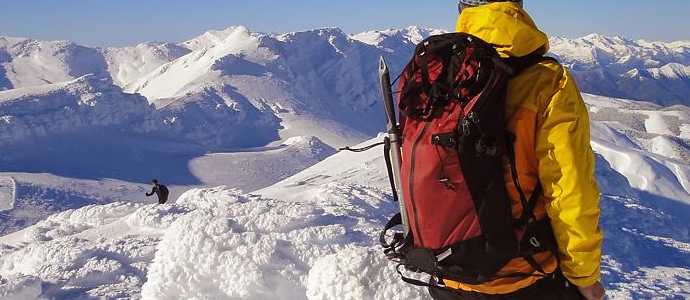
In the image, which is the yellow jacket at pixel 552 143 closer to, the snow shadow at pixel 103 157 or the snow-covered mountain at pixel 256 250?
the snow-covered mountain at pixel 256 250

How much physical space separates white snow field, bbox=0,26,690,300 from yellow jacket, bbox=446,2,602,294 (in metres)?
2.36

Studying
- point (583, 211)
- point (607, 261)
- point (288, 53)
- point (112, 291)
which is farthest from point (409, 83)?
point (288, 53)

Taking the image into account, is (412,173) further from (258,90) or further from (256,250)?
(258,90)

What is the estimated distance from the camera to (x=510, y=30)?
248 cm

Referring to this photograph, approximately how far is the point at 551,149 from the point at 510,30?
56 centimetres

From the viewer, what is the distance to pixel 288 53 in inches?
6526

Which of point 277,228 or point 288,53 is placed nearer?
point 277,228

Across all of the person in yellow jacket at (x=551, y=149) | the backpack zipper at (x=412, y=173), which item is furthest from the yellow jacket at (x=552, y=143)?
the backpack zipper at (x=412, y=173)

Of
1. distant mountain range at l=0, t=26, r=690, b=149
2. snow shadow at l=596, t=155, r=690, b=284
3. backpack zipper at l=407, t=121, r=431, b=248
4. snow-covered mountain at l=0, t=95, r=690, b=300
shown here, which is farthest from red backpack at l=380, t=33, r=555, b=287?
distant mountain range at l=0, t=26, r=690, b=149

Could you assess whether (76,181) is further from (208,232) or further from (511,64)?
(511,64)

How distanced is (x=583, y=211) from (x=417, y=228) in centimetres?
77

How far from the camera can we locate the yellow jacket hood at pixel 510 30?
2480 millimetres

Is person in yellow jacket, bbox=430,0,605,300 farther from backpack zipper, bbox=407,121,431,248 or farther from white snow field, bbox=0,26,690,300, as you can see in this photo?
white snow field, bbox=0,26,690,300

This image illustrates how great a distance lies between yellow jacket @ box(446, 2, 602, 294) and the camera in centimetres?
236
